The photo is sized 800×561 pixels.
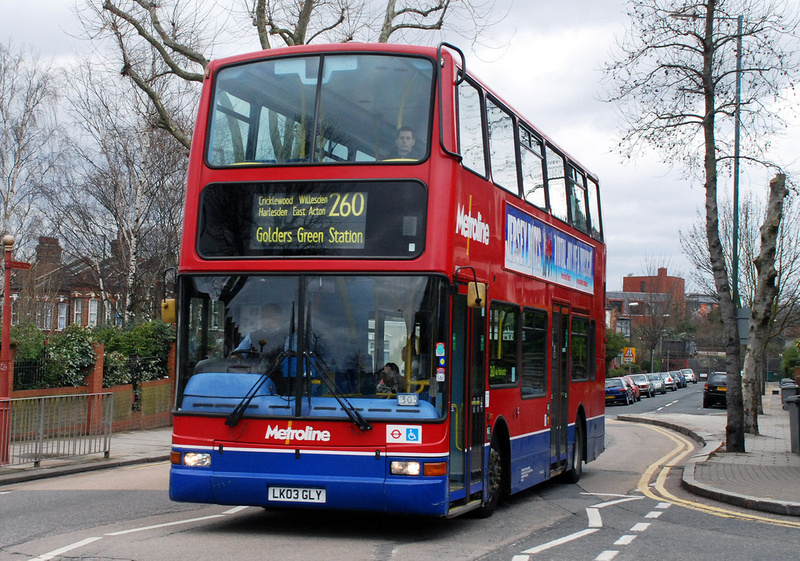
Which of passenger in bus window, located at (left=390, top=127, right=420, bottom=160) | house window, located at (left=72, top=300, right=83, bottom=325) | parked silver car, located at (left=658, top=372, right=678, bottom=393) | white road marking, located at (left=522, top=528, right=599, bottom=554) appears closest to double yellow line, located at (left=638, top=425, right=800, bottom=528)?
white road marking, located at (left=522, top=528, right=599, bottom=554)

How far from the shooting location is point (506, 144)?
1141cm

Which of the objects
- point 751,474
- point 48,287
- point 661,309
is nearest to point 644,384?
point 661,309

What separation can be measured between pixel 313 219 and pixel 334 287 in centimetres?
67

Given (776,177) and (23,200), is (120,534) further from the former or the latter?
(23,200)

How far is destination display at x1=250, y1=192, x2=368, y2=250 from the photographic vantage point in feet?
28.7

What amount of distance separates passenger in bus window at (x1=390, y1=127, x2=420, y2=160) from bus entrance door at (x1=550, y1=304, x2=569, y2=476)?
17.0 ft

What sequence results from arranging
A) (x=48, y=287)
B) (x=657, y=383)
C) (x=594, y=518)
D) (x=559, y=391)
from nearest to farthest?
1. (x=594, y=518)
2. (x=559, y=391)
3. (x=48, y=287)
4. (x=657, y=383)

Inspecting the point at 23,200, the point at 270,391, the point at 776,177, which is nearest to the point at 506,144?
the point at 270,391

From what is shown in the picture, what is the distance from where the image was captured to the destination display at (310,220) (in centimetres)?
875

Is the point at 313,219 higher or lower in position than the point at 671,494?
higher

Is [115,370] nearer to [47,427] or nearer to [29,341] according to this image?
[29,341]

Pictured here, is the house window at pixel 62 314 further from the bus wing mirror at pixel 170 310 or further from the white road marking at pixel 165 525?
the bus wing mirror at pixel 170 310

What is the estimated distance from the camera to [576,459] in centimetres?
1509

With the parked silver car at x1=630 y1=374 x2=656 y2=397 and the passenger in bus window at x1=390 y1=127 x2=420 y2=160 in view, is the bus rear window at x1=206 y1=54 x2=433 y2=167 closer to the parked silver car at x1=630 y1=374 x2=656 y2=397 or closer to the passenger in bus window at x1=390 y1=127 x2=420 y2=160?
the passenger in bus window at x1=390 y1=127 x2=420 y2=160
